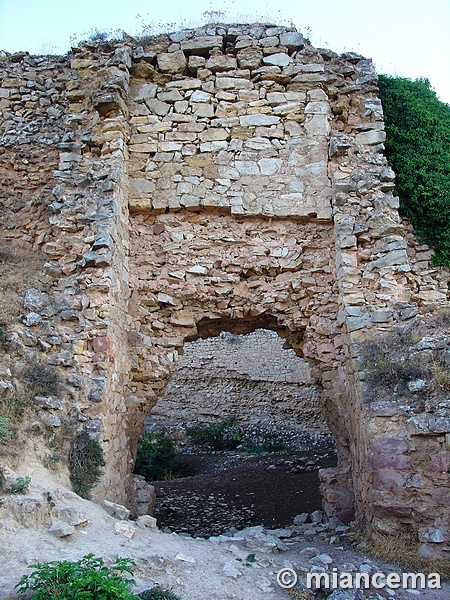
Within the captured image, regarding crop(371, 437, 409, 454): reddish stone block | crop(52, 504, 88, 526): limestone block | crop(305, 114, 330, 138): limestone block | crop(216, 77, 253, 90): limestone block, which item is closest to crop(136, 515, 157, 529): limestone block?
crop(52, 504, 88, 526): limestone block

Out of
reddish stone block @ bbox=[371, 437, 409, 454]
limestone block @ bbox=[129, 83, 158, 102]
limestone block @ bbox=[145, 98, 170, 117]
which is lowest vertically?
reddish stone block @ bbox=[371, 437, 409, 454]

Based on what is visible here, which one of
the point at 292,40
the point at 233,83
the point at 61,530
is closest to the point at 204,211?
the point at 233,83

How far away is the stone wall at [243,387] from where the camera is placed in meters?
16.7

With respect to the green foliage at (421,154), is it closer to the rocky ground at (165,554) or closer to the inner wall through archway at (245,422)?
the inner wall through archway at (245,422)

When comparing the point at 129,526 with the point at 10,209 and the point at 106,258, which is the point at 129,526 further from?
the point at 10,209

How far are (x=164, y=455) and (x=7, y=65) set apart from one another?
9.14m

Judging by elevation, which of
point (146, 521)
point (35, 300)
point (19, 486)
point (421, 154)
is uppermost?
point (421, 154)

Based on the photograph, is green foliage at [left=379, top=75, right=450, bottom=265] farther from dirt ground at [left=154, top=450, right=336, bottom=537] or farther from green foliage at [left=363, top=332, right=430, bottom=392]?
dirt ground at [left=154, top=450, right=336, bottom=537]

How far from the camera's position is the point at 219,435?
15.5 m

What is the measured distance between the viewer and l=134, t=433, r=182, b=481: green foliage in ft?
39.4

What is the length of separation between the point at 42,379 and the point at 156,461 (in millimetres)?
8079

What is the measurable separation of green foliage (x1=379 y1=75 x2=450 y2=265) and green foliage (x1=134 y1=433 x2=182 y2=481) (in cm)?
781

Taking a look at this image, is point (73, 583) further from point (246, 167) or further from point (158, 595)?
point (246, 167)

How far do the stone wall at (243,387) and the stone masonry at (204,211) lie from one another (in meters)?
9.40
